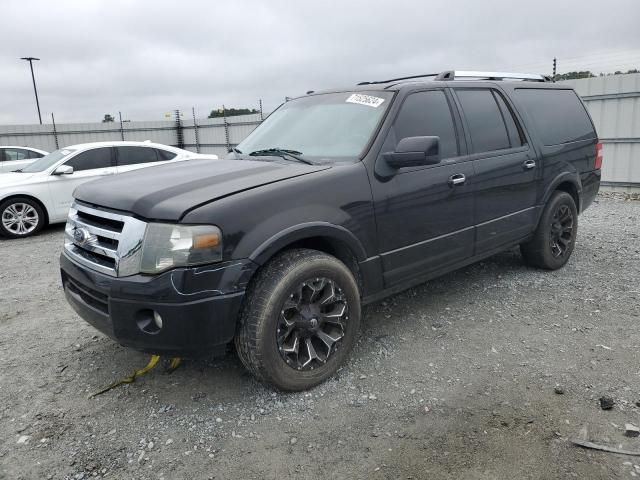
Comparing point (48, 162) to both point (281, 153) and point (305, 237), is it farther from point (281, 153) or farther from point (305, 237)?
point (305, 237)

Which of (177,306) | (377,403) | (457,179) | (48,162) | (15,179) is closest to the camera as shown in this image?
(177,306)

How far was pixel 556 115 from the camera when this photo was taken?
5.25 metres

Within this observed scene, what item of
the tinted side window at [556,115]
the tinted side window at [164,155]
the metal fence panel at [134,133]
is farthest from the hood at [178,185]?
the metal fence panel at [134,133]

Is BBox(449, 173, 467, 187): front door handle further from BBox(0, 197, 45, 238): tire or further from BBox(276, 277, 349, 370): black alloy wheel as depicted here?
BBox(0, 197, 45, 238): tire

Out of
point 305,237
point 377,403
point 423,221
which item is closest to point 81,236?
point 305,237

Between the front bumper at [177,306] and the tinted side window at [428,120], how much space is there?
166 cm

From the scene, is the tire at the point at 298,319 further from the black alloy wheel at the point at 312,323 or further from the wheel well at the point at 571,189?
the wheel well at the point at 571,189

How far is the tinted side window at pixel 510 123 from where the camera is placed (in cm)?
466

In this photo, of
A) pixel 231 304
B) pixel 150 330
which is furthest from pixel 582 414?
pixel 150 330

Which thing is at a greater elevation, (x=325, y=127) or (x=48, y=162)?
(x=325, y=127)

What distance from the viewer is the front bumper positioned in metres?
2.73

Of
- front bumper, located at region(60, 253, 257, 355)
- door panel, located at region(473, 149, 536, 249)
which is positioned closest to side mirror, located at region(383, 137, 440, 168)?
door panel, located at region(473, 149, 536, 249)

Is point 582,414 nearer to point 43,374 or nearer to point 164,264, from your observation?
point 164,264

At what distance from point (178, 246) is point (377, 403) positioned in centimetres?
148
